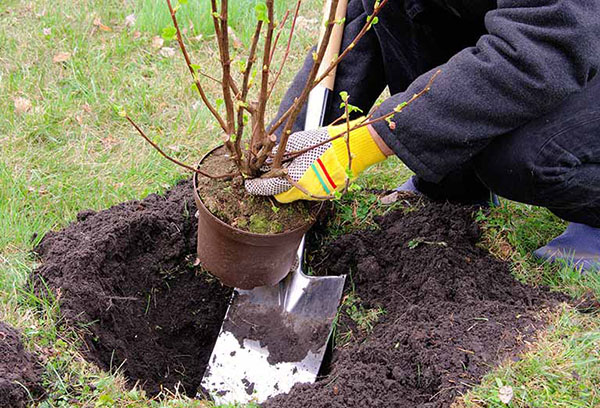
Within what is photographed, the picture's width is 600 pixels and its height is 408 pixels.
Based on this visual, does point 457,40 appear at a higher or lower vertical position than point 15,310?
higher

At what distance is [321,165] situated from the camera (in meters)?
1.92

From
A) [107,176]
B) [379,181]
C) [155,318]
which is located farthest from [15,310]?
[379,181]

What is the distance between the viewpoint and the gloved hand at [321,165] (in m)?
1.92

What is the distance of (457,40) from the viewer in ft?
7.33

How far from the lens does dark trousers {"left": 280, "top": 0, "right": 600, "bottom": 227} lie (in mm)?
1954

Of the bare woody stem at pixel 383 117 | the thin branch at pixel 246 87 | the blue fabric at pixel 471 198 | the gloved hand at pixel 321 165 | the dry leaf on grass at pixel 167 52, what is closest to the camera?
the thin branch at pixel 246 87

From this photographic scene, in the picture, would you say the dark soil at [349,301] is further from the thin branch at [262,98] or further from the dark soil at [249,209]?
the thin branch at [262,98]

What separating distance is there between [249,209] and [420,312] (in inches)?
25.6

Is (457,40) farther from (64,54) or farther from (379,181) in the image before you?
(64,54)

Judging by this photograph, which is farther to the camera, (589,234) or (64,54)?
(64,54)

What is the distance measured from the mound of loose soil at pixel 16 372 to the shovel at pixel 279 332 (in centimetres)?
63

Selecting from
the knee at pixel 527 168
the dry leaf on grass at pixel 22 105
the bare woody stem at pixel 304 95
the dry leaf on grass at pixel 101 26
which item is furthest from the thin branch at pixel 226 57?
the dry leaf on grass at pixel 101 26

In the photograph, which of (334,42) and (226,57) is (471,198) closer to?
(334,42)

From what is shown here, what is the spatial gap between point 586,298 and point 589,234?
0.32 metres
